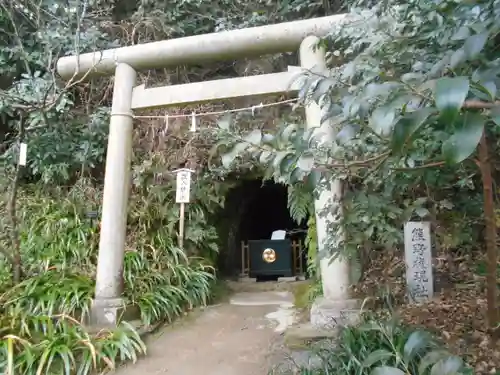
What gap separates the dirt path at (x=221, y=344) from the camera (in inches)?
134

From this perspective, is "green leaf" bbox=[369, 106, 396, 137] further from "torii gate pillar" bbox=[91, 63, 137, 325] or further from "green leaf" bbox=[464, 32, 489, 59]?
"torii gate pillar" bbox=[91, 63, 137, 325]

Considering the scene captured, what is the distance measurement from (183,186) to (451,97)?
4.53m

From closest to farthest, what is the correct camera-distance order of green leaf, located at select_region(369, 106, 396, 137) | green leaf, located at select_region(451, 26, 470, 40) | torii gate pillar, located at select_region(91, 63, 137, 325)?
green leaf, located at select_region(369, 106, 396, 137), green leaf, located at select_region(451, 26, 470, 40), torii gate pillar, located at select_region(91, 63, 137, 325)

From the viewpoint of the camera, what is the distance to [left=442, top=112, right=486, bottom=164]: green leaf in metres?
0.89

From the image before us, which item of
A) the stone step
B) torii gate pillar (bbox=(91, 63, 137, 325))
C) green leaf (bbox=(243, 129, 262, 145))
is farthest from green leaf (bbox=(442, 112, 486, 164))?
torii gate pillar (bbox=(91, 63, 137, 325))

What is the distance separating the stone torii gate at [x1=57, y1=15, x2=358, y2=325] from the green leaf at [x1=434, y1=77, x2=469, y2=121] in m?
2.82

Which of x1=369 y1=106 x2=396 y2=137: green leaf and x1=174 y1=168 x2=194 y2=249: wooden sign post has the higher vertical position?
x1=174 y1=168 x2=194 y2=249: wooden sign post

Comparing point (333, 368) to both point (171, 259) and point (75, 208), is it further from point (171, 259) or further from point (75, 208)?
point (75, 208)

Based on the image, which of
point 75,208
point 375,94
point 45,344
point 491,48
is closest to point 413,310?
point 491,48

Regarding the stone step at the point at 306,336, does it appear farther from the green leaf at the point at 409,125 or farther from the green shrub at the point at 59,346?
the green leaf at the point at 409,125

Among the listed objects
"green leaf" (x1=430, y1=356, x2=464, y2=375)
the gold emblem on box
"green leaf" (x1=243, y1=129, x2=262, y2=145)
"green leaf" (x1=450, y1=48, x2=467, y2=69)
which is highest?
"green leaf" (x1=450, y1=48, x2=467, y2=69)

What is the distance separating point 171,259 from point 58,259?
1.19m

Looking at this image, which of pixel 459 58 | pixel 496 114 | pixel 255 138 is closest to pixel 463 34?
pixel 459 58

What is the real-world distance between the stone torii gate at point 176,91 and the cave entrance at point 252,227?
211 centimetres
